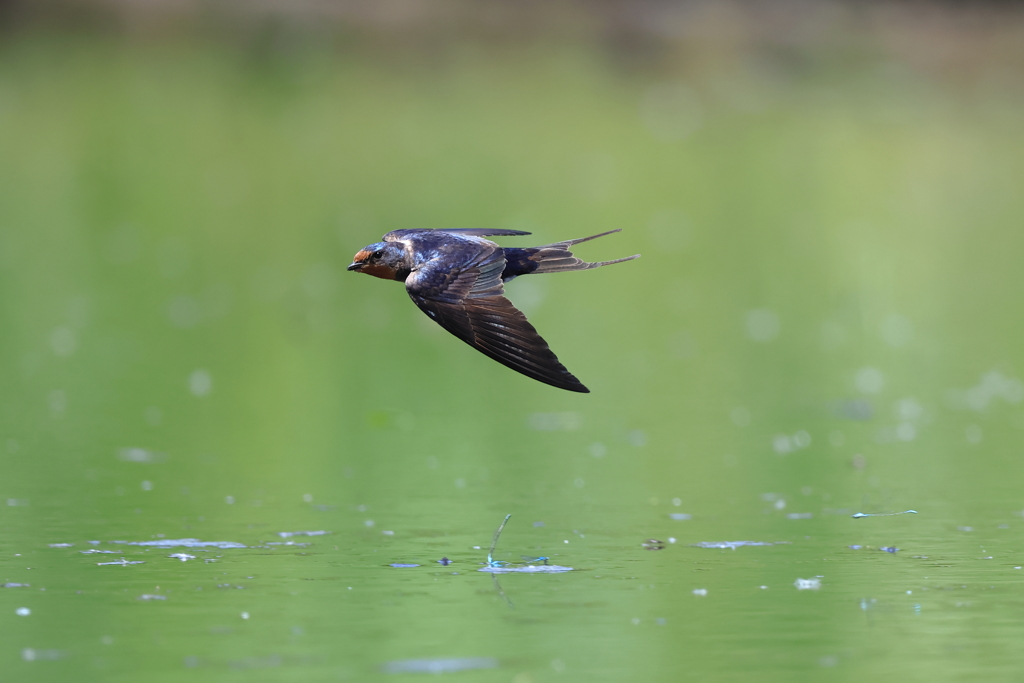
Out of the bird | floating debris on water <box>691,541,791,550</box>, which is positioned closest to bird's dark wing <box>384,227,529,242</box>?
the bird

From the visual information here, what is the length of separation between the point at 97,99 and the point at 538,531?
1738 centimetres

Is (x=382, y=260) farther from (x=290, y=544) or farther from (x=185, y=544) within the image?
(x=185, y=544)

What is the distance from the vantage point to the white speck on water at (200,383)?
33.9 ft

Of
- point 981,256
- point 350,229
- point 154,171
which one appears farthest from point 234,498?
point 154,171

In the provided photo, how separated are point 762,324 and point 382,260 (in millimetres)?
7092

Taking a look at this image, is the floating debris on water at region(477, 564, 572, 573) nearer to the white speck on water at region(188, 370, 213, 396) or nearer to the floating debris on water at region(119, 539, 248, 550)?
the floating debris on water at region(119, 539, 248, 550)

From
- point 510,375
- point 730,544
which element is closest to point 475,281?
point 730,544

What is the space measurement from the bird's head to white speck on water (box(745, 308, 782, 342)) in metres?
6.44

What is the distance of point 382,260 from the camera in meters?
6.37

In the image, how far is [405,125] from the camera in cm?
2159

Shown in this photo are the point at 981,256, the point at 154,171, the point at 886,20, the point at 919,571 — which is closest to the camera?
the point at 919,571

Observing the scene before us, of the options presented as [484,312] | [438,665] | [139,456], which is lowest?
[139,456]

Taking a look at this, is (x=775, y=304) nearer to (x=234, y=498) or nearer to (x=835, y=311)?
(x=835, y=311)

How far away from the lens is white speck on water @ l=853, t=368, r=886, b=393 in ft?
35.6
